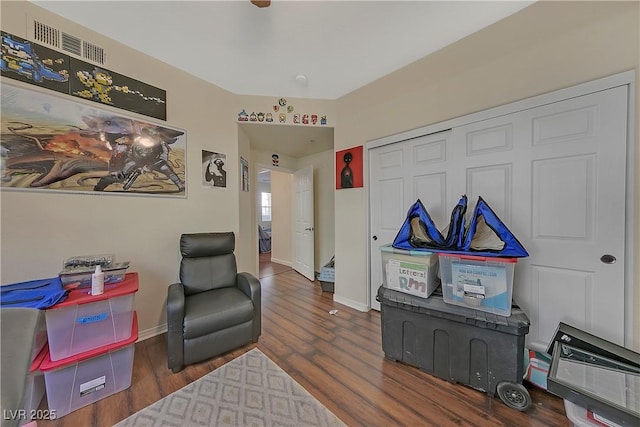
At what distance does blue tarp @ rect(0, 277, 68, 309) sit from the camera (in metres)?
1.27

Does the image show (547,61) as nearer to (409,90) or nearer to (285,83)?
(409,90)

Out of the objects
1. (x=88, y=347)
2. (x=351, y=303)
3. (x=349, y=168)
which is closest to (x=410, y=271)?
(x=351, y=303)

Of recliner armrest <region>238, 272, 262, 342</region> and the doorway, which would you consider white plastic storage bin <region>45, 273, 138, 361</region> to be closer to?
recliner armrest <region>238, 272, 262, 342</region>

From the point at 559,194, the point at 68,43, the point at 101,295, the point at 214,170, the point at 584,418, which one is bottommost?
the point at 584,418

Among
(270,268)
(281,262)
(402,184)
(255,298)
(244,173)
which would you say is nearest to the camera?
(255,298)

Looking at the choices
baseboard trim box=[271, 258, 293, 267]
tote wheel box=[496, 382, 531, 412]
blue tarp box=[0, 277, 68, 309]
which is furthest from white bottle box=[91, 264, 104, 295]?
baseboard trim box=[271, 258, 293, 267]

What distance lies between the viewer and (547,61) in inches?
65.8

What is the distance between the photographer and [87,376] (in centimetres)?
146

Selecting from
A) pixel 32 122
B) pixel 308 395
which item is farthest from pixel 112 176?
pixel 308 395

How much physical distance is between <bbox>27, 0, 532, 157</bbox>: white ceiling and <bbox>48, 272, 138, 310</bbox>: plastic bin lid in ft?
6.69

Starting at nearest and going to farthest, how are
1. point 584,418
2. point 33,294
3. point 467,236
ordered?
1. point 584,418
2. point 33,294
3. point 467,236

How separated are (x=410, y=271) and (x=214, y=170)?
239 cm

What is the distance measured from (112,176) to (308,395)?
239 cm

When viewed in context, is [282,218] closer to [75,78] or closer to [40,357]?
[75,78]
